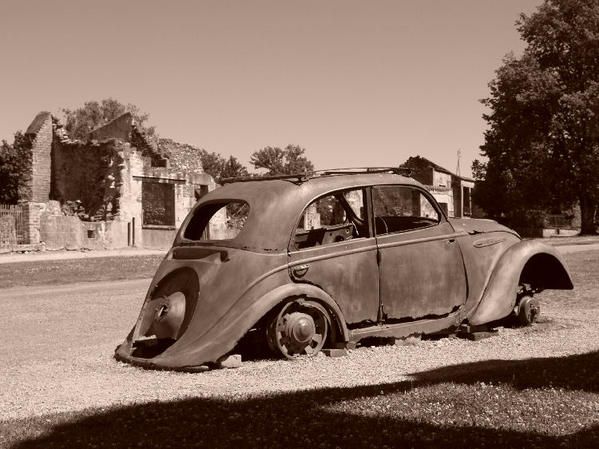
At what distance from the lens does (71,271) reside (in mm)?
19141

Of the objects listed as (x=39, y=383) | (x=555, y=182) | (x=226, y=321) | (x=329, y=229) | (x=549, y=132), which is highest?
(x=549, y=132)

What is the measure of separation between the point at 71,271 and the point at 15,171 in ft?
66.2

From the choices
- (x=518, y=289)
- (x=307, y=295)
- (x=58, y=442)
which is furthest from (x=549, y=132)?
(x=58, y=442)

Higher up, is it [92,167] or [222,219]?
[92,167]

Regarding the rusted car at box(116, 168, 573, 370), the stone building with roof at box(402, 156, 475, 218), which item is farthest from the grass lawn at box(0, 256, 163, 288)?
the stone building with roof at box(402, 156, 475, 218)

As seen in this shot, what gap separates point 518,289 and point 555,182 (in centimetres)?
3469

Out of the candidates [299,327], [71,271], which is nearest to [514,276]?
[299,327]

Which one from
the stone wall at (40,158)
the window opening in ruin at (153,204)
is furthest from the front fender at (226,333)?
the window opening in ruin at (153,204)

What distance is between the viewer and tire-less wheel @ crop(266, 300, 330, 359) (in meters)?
6.89

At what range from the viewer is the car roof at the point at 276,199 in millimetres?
7125

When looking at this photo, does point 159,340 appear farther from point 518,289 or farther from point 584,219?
point 584,219

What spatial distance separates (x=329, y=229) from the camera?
26.3 ft

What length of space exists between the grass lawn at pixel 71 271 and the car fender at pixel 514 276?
10.1 meters

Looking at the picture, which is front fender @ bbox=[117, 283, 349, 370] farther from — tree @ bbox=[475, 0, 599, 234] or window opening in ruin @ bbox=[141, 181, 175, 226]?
tree @ bbox=[475, 0, 599, 234]
